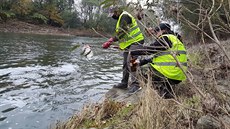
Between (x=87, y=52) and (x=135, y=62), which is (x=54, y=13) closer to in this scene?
(x=135, y=62)

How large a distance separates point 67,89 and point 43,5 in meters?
44.1

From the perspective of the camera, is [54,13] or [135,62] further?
[54,13]

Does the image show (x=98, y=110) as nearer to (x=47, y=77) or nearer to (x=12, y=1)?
(x=47, y=77)

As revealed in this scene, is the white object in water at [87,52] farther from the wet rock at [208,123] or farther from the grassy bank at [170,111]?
the wet rock at [208,123]

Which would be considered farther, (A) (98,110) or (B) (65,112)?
(B) (65,112)

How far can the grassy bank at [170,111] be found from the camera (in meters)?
2.53

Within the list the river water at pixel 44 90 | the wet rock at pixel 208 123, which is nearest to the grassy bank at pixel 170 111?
the wet rock at pixel 208 123

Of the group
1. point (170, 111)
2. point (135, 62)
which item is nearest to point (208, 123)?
point (170, 111)

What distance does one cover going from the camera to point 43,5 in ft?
161

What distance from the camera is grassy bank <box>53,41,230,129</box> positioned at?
8.29 ft

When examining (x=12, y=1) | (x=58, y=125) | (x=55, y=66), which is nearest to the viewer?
(x=58, y=125)

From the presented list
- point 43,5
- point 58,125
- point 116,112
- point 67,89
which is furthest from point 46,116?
point 43,5

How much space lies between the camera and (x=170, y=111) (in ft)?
11.9

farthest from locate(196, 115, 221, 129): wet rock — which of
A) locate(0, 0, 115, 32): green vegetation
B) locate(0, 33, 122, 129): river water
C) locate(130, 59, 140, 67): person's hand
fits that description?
locate(0, 0, 115, 32): green vegetation
